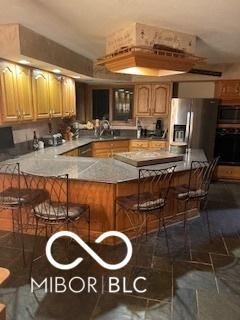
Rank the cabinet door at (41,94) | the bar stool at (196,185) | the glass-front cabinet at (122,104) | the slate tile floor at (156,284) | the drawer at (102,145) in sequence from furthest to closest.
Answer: the glass-front cabinet at (122,104) → the drawer at (102,145) → the cabinet door at (41,94) → the bar stool at (196,185) → the slate tile floor at (156,284)

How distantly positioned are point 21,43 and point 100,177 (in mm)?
1681

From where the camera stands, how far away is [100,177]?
9.07 ft

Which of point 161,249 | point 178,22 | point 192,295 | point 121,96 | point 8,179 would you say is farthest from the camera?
point 121,96

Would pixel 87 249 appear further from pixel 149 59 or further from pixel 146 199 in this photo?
pixel 149 59

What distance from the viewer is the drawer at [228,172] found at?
18.1ft

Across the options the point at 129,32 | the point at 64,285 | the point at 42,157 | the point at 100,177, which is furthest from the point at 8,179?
the point at 129,32

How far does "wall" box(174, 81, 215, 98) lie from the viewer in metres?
5.92

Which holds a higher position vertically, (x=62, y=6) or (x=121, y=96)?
(x=62, y=6)

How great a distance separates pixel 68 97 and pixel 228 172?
12.3 feet

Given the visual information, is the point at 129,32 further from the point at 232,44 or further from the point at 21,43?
the point at 232,44

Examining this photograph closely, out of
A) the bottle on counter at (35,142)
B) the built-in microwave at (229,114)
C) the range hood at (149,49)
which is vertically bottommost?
the bottle on counter at (35,142)

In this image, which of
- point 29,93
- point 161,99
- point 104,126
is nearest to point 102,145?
point 104,126

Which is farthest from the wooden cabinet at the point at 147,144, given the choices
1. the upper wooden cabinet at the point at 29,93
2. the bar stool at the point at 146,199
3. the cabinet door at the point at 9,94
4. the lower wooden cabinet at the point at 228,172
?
the cabinet door at the point at 9,94

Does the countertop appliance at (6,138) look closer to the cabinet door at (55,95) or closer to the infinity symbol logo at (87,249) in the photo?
the cabinet door at (55,95)
